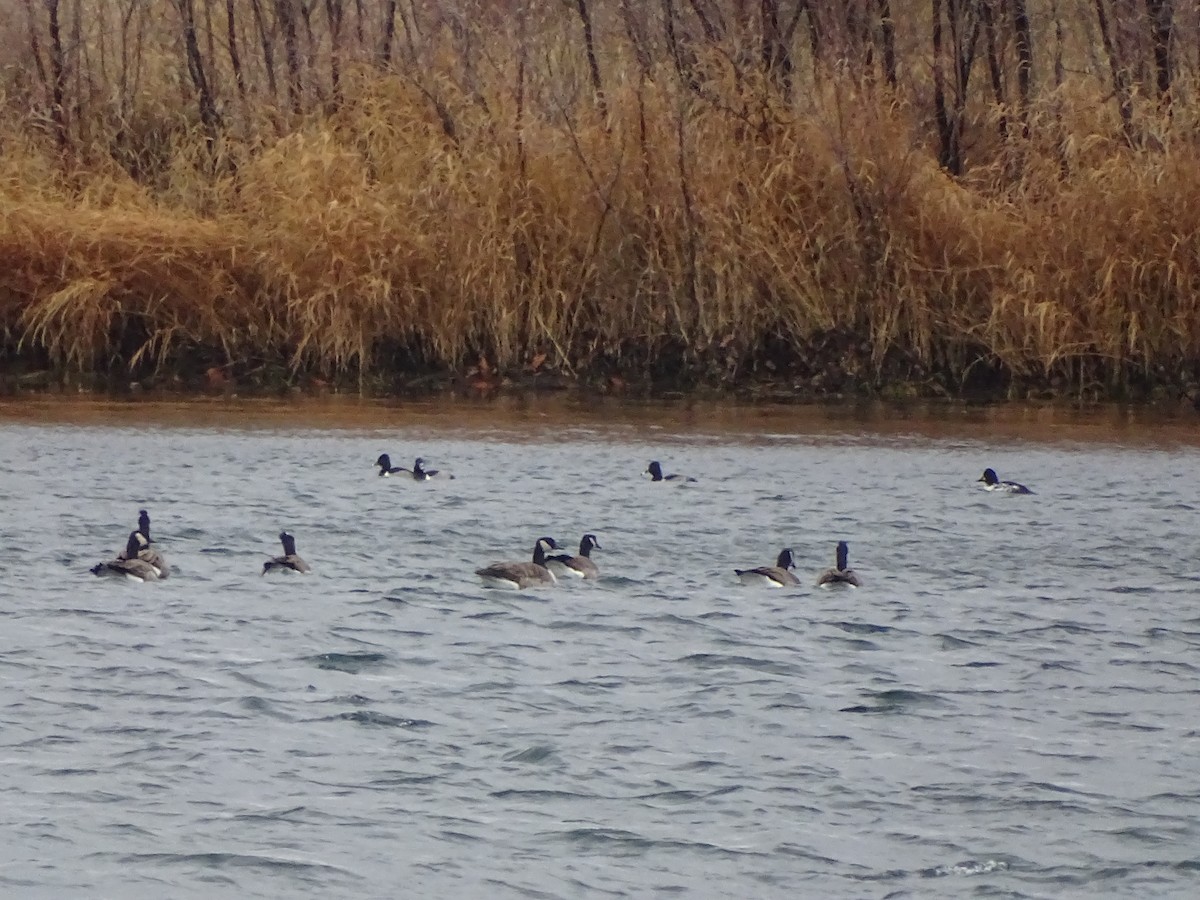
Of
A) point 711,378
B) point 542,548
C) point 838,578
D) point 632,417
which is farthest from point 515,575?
point 711,378

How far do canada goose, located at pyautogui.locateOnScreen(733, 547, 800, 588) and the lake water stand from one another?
3.1 inches

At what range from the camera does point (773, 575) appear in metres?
12.1

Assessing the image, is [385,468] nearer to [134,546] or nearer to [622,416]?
[622,416]

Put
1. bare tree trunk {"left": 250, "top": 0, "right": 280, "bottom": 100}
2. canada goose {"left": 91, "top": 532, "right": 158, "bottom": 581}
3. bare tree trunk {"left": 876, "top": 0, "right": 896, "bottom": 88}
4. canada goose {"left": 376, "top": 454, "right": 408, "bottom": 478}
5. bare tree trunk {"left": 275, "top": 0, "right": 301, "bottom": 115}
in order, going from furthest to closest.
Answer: bare tree trunk {"left": 250, "top": 0, "right": 280, "bottom": 100}, bare tree trunk {"left": 275, "top": 0, "right": 301, "bottom": 115}, bare tree trunk {"left": 876, "top": 0, "right": 896, "bottom": 88}, canada goose {"left": 376, "top": 454, "right": 408, "bottom": 478}, canada goose {"left": 91, "top": 532, "right": 158, "bottom": 581}

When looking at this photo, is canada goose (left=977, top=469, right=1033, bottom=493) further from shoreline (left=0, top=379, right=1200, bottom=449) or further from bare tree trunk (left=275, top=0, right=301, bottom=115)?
bare tree trunk (left=275, top=0, right=301, bottom=115)

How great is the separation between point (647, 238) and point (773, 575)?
1007 centimetres

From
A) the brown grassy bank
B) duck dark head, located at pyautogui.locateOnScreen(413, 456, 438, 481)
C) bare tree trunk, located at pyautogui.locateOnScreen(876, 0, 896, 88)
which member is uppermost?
bare tree trunk, located at pyautogui.locateOnScreen(876, 0, 896, 88)

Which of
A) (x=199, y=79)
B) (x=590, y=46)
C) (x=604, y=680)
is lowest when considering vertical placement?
(x=604, y=680)

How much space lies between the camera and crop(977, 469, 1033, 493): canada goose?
15.6m

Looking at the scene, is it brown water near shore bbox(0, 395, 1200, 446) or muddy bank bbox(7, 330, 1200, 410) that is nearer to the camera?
brown water near shore bbox(0, 395, 1200, 446)

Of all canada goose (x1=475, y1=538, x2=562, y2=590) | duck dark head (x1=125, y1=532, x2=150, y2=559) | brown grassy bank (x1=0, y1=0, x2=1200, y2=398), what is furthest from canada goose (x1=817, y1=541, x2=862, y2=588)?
brown grassy bank (x1=0, y1=0, x2=1200, y2=398)

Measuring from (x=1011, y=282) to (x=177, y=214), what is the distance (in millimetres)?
8722

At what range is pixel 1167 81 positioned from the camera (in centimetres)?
2402

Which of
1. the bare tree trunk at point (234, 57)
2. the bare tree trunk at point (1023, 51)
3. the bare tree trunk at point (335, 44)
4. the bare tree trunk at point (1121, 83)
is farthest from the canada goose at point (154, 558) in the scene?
the bare tree trunk at point (1023, 51)
